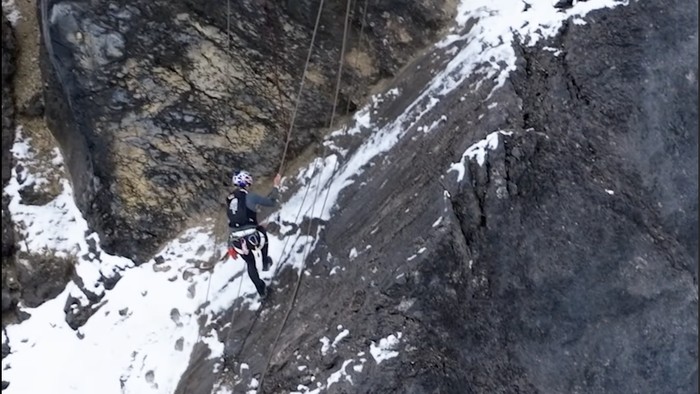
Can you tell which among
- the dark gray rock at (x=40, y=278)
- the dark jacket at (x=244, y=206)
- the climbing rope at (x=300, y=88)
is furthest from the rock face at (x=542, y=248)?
the dark gray rock at (x=40, y=278)

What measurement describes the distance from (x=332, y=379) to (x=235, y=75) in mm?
4612

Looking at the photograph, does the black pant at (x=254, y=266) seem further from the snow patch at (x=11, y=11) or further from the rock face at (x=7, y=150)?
the snow patch at (x=11, y=11)

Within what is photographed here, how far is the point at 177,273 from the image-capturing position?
9.96 m

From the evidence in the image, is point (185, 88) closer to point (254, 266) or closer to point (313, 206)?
point (313, 206)

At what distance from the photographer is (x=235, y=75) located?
9836mm

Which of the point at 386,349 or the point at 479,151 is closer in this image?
the point at 386,349

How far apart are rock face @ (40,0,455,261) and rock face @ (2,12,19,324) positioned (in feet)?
2.55

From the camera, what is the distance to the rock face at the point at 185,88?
9.55 meters

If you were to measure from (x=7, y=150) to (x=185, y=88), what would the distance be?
3176mm

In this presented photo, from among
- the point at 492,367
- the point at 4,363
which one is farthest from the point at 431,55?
the point at 4,363

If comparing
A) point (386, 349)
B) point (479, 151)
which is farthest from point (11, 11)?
point (386, 349)

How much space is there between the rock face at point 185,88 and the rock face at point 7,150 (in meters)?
0.78

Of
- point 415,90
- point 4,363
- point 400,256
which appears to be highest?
point 415,90

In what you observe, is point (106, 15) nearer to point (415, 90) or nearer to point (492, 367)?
point (415, 90)
